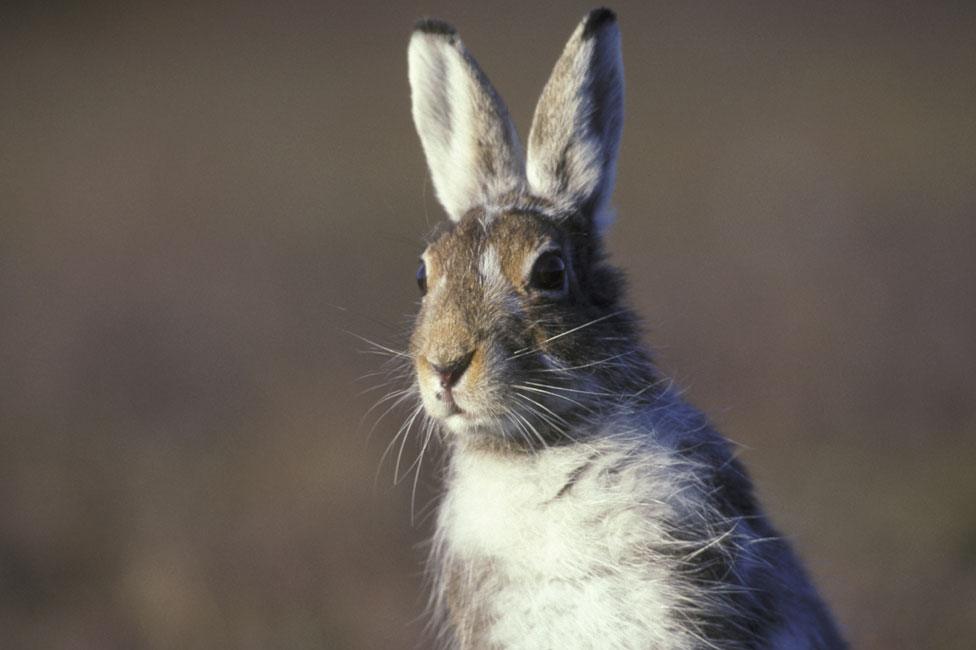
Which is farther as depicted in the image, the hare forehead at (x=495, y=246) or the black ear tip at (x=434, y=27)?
the black ear tip at (x=434, y=27)

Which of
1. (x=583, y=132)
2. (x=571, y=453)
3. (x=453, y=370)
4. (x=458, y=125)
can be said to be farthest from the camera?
(x=458, y=125)

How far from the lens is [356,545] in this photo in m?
7.63

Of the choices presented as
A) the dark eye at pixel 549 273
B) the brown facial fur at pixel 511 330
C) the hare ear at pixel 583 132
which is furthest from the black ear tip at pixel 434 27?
the dark eye at pixel 549 273

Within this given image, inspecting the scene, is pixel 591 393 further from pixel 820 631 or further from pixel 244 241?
pixel 244 241

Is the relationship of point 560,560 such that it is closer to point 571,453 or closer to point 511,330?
point 571,453

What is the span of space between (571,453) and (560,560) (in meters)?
0.36

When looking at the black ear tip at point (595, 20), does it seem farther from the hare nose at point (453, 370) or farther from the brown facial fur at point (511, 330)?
the hare nose at point (453, 370)

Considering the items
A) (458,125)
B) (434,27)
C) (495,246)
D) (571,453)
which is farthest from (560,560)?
(434,27)

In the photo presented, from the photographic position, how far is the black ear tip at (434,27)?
5000 millimetres

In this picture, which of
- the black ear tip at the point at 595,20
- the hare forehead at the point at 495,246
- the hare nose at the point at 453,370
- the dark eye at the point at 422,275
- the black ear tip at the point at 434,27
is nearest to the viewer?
the hare nose at the point at 453,370

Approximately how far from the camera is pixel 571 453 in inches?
175

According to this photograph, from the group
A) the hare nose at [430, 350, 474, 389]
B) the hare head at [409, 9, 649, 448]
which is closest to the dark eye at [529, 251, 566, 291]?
the hare head at [409, 9, 649, 448]

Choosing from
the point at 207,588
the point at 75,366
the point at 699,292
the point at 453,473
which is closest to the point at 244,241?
the point at 75,366

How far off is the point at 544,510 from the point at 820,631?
1.23 meters
